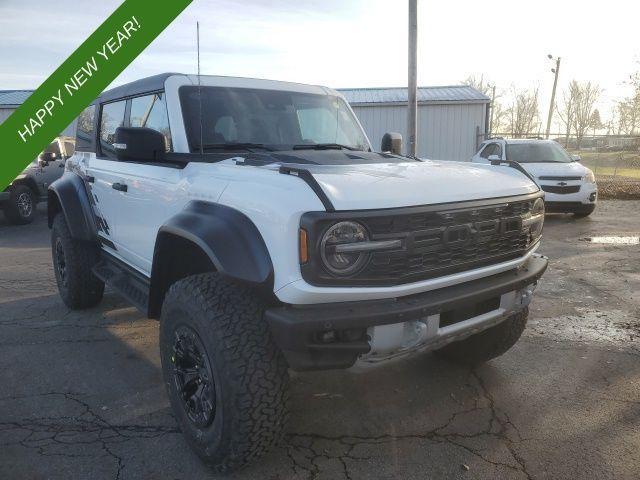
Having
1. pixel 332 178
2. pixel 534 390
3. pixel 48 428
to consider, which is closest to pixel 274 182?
pixel 332 178

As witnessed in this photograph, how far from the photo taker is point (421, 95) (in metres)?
19.7

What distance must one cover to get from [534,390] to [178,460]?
2257 mm

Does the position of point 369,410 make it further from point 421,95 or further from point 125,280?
point 421,95

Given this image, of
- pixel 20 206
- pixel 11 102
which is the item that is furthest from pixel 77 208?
pixel 11 102

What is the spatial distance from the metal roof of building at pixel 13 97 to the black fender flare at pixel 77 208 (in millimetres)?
18962

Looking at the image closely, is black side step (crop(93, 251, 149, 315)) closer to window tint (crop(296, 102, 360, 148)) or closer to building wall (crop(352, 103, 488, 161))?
window tint (crop(296, 102, 360, 148))

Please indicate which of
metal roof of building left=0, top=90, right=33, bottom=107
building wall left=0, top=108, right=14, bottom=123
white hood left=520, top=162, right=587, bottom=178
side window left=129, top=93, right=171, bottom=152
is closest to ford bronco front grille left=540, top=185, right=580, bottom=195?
white hood left=520, top=162, right=587, bottom=178

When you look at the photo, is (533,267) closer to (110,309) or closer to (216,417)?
(216,417)

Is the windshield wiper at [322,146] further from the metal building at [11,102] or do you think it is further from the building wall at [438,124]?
the metal building at [11,102]

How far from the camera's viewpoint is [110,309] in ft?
16.9

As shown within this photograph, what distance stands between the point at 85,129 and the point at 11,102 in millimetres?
20038

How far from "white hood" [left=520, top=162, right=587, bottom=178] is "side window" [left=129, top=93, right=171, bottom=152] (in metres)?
8.76

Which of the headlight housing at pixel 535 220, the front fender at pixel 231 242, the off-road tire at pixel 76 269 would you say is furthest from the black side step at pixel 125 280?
the headlight housing at pixel 535 220

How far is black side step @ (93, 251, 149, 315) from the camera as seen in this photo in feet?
11.6
